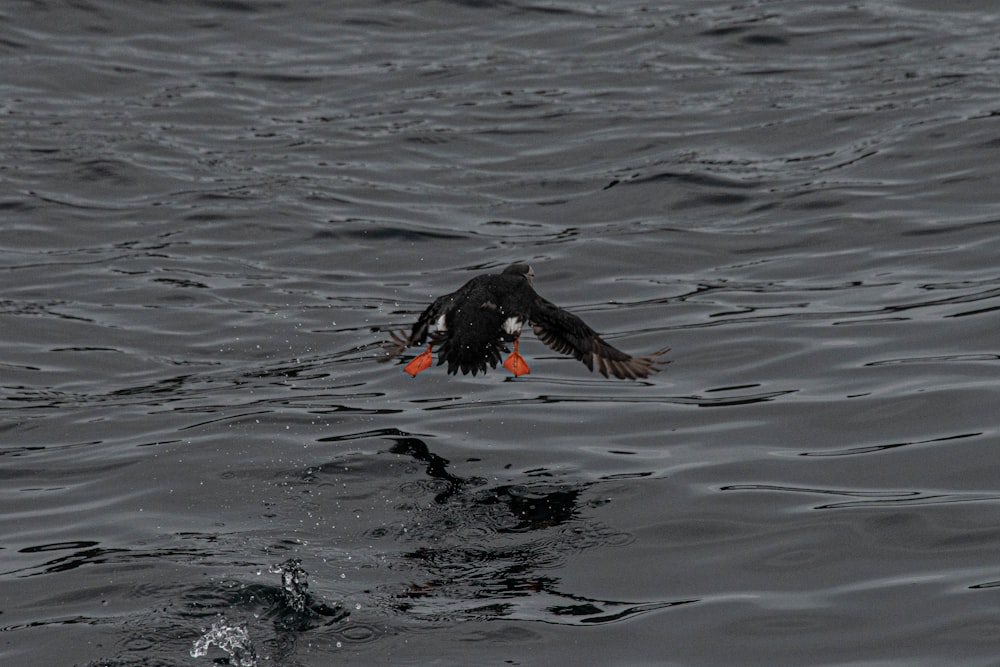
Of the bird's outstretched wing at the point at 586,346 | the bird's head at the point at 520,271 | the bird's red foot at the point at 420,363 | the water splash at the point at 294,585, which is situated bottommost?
the water splash at the point at 294,585

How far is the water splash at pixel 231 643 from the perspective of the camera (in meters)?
5.98

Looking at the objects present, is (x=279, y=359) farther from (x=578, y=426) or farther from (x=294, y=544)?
(x=294, y=544)

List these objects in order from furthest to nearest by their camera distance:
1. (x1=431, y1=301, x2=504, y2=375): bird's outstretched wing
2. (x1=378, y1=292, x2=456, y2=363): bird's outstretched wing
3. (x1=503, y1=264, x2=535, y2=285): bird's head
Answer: (x1=503, y1=264, x2=535, y2=285): bird's head
(x1=378, y1=292, x2=456, y2=363): bird's outstretched wing
(x1=431, y1=301, x2=504, y2=375): bird's outstretched wing

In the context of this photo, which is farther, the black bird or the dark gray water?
the black bird

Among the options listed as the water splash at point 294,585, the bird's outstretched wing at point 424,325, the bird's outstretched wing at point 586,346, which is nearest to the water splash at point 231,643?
the water splash at point 294,585

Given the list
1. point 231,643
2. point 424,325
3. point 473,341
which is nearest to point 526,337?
point 424,325

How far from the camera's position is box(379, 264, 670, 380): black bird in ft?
26.8

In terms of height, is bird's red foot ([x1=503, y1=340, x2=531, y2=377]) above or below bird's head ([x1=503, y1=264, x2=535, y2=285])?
below

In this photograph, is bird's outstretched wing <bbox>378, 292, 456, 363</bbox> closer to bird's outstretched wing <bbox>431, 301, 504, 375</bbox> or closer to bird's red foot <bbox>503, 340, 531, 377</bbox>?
bird's outstretched wing <bbox>431, 301, 504, 375</bbox>

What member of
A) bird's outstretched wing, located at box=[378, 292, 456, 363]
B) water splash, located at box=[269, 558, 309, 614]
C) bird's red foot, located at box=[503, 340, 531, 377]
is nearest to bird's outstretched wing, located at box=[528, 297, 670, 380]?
bird's red foot, located at box=[503, 340, 531, 377]

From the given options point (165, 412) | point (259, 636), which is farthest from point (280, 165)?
point (259, 636)

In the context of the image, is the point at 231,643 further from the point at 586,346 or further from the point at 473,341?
the point at 586,346

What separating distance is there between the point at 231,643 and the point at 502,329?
294cm

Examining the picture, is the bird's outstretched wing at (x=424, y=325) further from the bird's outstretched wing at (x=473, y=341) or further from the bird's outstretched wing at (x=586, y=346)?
the bird's outstretched wing at (x=586, y=346)
